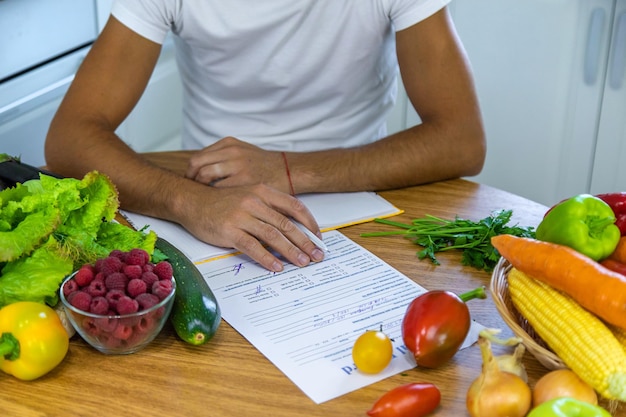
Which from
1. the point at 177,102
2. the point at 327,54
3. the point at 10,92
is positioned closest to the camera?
the point at 327,54

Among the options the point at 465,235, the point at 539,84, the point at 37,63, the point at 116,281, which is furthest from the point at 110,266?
the point at 539,84

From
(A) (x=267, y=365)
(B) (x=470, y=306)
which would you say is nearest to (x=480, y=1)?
(B) (x=470, y=306)

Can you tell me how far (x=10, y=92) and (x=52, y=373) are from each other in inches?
54.1

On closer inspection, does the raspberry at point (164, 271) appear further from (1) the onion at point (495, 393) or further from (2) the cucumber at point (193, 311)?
(1) the onion at point (495, 393)

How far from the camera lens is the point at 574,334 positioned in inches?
38.6

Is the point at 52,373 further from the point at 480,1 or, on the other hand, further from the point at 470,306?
the point at 480,1

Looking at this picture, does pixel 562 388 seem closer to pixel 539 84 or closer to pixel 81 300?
pixel 81 300

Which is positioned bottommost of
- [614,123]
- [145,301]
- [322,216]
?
[614,123]

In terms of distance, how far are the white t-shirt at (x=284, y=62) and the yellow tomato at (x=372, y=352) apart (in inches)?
34.8

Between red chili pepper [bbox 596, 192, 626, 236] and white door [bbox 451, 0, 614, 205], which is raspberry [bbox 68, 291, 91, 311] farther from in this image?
white door [bbox 451, 0, 614, 205]

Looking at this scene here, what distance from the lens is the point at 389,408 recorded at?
957 mm

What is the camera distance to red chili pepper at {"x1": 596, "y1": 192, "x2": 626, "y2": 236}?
1.13m

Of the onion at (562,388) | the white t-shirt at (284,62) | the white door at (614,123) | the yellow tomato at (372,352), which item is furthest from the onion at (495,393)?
the white door at (614,123)

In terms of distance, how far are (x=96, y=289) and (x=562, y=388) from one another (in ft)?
1.83
